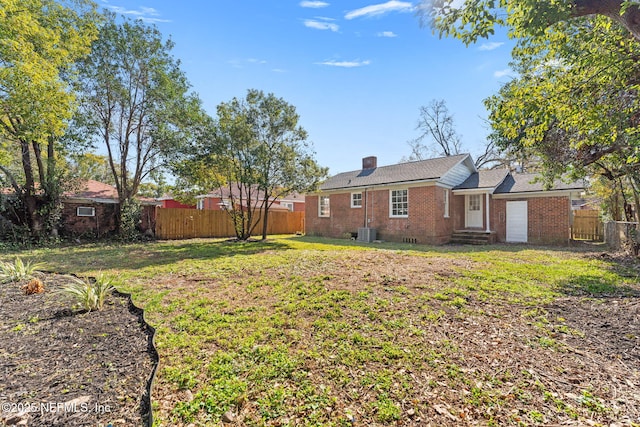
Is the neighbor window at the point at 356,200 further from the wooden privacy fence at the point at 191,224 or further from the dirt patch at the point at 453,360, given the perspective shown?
the dirt patch at the point at 453,360

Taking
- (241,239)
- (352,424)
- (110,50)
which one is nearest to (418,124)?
(241,239)

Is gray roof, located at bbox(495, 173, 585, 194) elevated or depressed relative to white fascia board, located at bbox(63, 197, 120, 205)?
elevated

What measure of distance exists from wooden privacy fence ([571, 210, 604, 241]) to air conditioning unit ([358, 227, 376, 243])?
10909mm

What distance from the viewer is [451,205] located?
49.2ft

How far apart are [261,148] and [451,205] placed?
1000 cm

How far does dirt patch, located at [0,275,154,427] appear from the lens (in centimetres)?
229

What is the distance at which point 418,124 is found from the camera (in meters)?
31.7

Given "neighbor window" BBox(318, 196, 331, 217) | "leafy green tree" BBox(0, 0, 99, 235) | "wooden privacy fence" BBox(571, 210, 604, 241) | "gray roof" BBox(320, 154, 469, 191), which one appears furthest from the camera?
"neighbor window" BBox(318, 196, 331, 217)

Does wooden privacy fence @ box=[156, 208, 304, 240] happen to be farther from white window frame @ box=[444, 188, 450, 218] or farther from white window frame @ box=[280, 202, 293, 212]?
white window frame @ box=[444, 188, 450, 218]

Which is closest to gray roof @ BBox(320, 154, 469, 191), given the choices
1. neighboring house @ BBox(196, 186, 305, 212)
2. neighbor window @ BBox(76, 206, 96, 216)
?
neighboring house @ BBox(196, 186, 305, 212)

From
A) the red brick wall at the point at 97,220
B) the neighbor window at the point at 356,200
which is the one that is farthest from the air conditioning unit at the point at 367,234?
the red brick wall at the point at 97,220

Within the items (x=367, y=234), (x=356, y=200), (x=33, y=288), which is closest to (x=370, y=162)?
(x=356, y=200)

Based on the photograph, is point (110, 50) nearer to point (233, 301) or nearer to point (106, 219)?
point (106, 219)

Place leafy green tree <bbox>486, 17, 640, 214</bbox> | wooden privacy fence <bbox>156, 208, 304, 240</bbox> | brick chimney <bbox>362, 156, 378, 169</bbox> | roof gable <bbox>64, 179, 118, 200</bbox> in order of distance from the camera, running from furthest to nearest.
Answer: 1. brick chimney <bbox>362, 156, 378, 169</bbox>
2. wooden privacy fence <bbox>156, 208, 304, 240</bbox>
3. roof gable <bbox>64, 179, 118, 200</bbox>
4. leafy green tree <bbox>486, 17, 640, 214</bbox>
